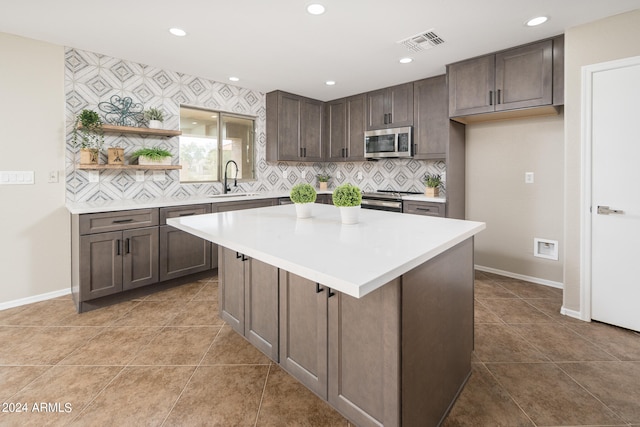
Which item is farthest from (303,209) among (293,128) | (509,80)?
(293,128)

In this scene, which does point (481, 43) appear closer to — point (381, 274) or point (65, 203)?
point (381, 274)

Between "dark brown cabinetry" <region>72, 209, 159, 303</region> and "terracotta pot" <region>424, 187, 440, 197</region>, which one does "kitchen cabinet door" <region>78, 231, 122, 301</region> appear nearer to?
"dark brown cabinetry" <region>72, 209, 159, 303</region>

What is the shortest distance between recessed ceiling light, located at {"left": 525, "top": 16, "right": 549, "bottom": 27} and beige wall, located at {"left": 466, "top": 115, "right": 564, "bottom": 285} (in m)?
1.09

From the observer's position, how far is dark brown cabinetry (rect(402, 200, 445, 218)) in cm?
368

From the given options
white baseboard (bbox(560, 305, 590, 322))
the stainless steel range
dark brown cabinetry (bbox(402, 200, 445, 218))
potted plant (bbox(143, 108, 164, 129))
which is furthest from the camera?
the stainless steel range

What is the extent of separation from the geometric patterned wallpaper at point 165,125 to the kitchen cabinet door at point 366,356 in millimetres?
3126

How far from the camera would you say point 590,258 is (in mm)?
2537

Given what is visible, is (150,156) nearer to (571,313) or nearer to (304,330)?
(304,330)

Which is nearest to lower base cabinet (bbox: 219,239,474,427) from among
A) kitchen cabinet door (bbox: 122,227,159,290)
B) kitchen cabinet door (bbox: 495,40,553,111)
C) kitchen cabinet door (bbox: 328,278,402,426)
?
kitchen cabinet door (bbox: 328,278,402,426)

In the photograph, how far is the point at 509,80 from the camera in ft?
10.1

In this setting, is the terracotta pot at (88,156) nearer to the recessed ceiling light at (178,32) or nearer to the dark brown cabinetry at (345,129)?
the recessed ceiling light at (178,32)

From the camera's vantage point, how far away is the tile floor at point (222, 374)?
1.57 m

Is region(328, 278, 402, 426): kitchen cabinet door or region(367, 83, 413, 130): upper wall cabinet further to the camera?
region(367, 83, 413, 130): upper wall cabinet

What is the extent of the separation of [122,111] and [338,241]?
126 inches
